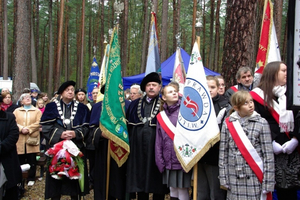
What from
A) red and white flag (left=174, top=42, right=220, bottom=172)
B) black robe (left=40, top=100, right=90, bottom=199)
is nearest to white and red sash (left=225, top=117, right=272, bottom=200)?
red and white flag (left=174, top=42, right=220, bottom=172)

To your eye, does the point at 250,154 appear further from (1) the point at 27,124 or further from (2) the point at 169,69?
(2) the point at 169,69

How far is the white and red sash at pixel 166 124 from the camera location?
442 cm

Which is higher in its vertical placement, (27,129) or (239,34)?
(239,34)

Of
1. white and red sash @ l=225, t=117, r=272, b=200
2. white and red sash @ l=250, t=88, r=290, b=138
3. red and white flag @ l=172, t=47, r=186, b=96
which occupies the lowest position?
white and red sash @ l=225, t=117, r=272, b=200

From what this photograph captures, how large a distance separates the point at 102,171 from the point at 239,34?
136 inches

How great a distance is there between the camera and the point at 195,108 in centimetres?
414

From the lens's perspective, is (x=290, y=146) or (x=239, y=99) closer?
(x=290, y=146)

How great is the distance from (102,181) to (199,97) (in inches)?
86.6

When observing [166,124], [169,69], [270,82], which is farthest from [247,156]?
[169,69]

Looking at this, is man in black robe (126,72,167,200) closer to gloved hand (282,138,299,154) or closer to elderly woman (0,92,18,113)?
gloved hand (282,138,299,154)

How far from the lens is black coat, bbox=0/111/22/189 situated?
4.56 m

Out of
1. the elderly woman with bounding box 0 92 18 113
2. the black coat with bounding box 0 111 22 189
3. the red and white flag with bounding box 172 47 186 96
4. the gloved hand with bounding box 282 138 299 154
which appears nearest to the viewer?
the gloved hand with bounding box 282 138 299 154

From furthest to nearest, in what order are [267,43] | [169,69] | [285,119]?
1. [169,69]
2. [267,43]
3. [285,119]

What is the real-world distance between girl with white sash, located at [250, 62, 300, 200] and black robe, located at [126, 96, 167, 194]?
5.54 feet
